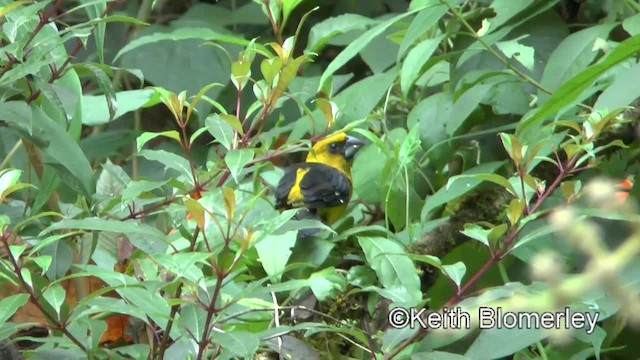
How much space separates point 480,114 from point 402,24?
1.08 ft

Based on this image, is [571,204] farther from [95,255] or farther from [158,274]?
[95,255]

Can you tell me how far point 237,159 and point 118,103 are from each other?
618 millimetres

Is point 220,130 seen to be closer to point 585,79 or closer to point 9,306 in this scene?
point 9,306

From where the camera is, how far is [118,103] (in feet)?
5.38

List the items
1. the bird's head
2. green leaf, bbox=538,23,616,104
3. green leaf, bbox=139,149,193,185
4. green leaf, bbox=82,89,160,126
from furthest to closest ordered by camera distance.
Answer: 1. the bird's head
2. green leaf, bbox=538,23,616,104
3. green leaf, bbox=82,89,160,126
4. green leaf, bbox=139,149,193,185

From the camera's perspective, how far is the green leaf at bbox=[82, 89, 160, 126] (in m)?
1.61

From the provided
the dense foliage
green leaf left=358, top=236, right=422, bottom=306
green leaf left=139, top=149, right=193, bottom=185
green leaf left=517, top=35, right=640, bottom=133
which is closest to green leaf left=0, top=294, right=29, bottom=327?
the dense foliage

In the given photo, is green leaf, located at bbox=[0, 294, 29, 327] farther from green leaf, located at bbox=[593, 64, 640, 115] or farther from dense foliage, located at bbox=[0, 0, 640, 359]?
green leaf, located at bbox=[593, 64, 640, 115]

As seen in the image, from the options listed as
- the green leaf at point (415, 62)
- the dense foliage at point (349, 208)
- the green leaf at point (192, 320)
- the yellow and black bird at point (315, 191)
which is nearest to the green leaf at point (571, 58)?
the dense foliage at point (349, 208)

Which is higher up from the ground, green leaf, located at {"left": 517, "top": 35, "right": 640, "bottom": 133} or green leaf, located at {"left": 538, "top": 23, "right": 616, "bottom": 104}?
green leaf, located at {"left": 517, "top": 35, "right": 640, "bottom": 133}

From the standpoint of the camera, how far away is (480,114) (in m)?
1.93

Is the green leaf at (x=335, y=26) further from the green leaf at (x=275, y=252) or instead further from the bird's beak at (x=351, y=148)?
the bird's beak at (x=351, y=148)

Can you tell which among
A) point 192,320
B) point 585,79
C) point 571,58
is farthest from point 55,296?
point 571,58

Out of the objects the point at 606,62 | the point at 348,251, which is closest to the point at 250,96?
the point at 348,251
